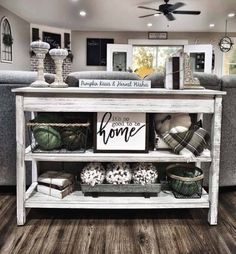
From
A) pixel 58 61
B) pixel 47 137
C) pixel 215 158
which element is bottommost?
pixel 215 158

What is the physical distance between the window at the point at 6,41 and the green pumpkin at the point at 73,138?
16.2 ft

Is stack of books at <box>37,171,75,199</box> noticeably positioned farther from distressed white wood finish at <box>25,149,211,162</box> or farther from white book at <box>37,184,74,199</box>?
distressed white wood finish at <box>25,149,211,162</box>

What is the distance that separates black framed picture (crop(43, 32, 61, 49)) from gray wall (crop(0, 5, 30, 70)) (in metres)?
0.58

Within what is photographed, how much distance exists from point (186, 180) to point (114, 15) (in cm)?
601

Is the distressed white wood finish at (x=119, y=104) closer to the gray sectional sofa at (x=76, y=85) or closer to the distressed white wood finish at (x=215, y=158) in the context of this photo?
the distressed white wood finish at (x=215, y=158)

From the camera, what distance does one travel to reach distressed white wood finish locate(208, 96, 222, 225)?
→ 1.77 m

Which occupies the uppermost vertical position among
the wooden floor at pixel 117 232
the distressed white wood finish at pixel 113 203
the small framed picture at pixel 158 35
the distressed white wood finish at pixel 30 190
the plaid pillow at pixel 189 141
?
the small framed picture at pixel 158 35

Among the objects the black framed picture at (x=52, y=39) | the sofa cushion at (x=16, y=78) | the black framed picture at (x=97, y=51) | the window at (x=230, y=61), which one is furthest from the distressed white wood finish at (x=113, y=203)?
the window at (x=230, y=61)

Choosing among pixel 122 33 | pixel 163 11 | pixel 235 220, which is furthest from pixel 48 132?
pixel 122 33

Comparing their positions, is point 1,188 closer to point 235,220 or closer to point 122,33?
point 235,220

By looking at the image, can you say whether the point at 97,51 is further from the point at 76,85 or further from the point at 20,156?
the point at 20,156

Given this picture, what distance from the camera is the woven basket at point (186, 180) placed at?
6.11ft

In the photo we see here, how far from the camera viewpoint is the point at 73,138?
1851 mm

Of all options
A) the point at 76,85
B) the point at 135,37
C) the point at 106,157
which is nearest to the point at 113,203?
the point at 106,157
